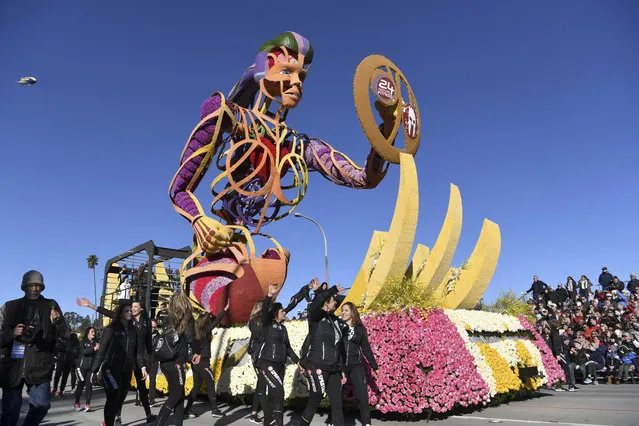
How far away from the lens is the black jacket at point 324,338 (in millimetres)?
5598

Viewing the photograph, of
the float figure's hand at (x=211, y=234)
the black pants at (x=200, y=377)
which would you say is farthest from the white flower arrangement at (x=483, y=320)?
the float figure's hand at (x=211, y=234)

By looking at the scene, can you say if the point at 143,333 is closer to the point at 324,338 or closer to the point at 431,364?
the point at 324,338

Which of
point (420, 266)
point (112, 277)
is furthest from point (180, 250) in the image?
point (420, 266)

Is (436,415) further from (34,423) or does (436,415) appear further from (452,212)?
(34,423)

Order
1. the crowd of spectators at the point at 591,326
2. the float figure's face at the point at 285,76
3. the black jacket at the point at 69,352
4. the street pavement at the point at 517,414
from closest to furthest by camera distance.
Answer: the street pavement at the point at 517,414
the float figure's face at the point at 285,76
the black jacket at the point at 69,352
the crowd of spectators at the point at 591,326

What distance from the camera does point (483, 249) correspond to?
9.88 m

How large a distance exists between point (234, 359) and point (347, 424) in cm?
320

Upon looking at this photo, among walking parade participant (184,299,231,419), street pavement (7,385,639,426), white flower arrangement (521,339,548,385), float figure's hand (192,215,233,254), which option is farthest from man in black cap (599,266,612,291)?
walking parade participant (184,299,231,419)

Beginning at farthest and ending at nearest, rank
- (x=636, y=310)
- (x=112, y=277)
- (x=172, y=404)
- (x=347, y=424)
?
1. (x=112, y=277)
2. (x=636, y=310)
3. (x=347, y=424)
4. (x=172, y=404)

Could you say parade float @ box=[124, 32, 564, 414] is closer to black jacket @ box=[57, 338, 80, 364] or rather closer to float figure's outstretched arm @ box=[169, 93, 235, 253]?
float figure's outstretched arm @ box=[169, 93, 235, 253]

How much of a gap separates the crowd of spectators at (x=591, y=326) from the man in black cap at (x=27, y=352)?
9.91 meters

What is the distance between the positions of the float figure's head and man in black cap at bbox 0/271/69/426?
7048mm

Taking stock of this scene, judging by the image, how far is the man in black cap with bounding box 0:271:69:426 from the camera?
4617mm

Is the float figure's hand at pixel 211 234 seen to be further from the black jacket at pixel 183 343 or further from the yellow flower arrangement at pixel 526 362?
the yellow flower arrangement at pixel 526 362
